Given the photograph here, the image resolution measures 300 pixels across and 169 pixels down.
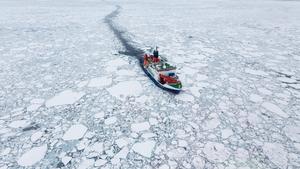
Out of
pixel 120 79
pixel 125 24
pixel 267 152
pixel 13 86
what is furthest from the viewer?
pixel 125 24

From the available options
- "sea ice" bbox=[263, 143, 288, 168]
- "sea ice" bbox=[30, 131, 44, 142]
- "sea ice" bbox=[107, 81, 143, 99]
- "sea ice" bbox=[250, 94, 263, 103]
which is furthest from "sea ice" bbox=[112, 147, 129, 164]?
"sea ice" bbox=[250, 94, 263, 103]

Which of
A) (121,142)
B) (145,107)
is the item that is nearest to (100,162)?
(121,142)

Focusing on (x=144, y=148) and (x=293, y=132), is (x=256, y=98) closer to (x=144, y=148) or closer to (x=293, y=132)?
(x=293, y=132)

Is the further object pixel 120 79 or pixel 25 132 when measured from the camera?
pixel 120 79

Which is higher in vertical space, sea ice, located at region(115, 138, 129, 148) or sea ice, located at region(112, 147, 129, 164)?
sea ice, located at region(115, 138, 129, 148)

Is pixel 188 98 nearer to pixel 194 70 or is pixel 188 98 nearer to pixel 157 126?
pixel 157 126

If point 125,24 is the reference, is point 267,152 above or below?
below

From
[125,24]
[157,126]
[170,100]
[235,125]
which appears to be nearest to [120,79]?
[170,100]

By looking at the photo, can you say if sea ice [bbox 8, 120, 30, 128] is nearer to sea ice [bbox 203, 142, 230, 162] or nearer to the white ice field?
the white ice field
